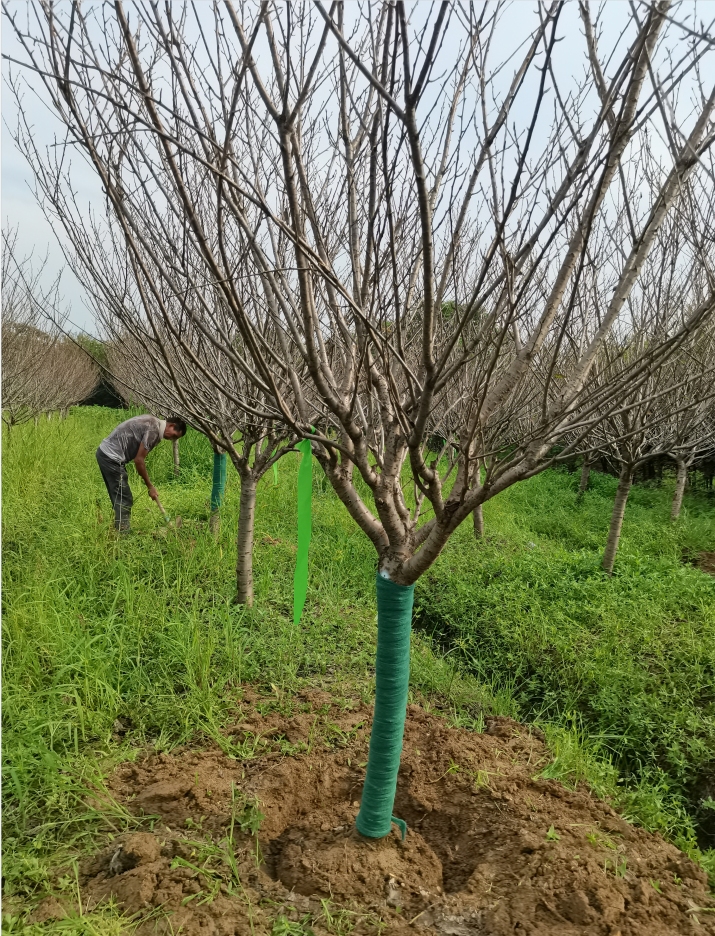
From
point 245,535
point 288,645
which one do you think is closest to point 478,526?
point 245,535

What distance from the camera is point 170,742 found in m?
2.54

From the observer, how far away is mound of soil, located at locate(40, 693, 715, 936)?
170 cm

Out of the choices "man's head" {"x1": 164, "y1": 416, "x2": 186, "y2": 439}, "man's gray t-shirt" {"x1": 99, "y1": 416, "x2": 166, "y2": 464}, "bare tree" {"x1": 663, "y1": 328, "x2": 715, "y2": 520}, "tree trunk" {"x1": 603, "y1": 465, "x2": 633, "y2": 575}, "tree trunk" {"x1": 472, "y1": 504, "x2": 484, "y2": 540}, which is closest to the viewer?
"bare tree" {"x1": 663, "y1": 328, "x2": 715, "y2": 520}

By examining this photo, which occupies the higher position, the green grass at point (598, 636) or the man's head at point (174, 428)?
the man's head at point (174, 428)

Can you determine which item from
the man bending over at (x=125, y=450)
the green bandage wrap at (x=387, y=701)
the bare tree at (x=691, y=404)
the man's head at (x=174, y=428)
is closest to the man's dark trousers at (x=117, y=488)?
the man bending over at (x=125, y=450)

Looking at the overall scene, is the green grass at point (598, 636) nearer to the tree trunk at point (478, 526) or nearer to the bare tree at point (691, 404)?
the tree trunk at point (478, 526)

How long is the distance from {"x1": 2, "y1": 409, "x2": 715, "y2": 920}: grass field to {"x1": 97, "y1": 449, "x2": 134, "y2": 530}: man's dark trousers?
167 mm

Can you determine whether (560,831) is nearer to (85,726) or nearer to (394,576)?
(394,576)

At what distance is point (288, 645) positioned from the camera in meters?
3.35

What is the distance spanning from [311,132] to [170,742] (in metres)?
3.05

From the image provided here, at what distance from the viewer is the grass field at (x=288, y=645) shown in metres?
2.47

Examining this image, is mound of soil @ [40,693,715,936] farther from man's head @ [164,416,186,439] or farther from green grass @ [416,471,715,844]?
man's head @ [164,416,186,439]

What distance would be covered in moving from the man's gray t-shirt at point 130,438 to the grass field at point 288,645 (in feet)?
1.82

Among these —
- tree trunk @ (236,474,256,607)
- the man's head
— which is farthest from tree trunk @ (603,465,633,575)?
the man's head
